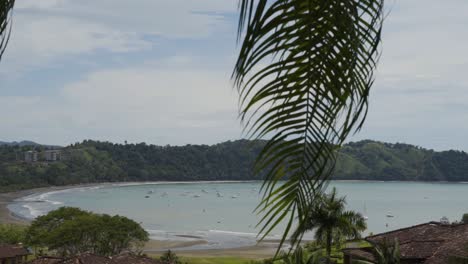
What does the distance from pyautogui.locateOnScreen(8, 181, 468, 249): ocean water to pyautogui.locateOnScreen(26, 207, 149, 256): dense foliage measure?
466 inches

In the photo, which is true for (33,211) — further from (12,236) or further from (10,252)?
(10,252)

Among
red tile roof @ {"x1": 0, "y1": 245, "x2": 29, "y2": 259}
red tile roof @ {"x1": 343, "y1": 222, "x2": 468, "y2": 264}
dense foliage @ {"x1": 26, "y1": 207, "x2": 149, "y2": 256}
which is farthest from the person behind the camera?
dense foliage @ {"x1": 26, "y1": 207, "x2": 149, "y2": 256}

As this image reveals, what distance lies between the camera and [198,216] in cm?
7850

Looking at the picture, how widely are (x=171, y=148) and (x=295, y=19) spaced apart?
13499 cm

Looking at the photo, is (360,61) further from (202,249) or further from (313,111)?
(202,249)

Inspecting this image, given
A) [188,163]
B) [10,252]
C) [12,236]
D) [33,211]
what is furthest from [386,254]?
[188,163]

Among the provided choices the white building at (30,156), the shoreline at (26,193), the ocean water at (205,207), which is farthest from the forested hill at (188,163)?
the ocean water at (205,207)

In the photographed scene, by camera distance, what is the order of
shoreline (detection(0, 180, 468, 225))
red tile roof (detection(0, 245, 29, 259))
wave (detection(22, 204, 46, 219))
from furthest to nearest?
wave (detection(22, 204, 46, 219)), shoreline (detection(0, 180, 468, 225)), red tile roof (detection(0, 245, 29, 259))

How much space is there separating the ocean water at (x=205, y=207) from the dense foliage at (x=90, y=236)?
1184 centimetres

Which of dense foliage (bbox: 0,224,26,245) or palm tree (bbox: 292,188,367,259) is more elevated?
palm tree (bbox: 292,188,367,259)

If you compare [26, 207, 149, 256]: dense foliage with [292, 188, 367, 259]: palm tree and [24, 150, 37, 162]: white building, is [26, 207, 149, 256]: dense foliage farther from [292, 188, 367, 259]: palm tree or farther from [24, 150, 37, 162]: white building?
[24, 150, 37, 162]: white building

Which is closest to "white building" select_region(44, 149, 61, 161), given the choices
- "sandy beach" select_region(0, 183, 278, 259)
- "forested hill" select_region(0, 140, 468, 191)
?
"forested hill" select_region(0, 140, 468, 191)

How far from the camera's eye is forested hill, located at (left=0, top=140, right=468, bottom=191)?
405ft

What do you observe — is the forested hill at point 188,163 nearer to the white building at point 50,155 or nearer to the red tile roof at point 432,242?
the white building at point 50,155
